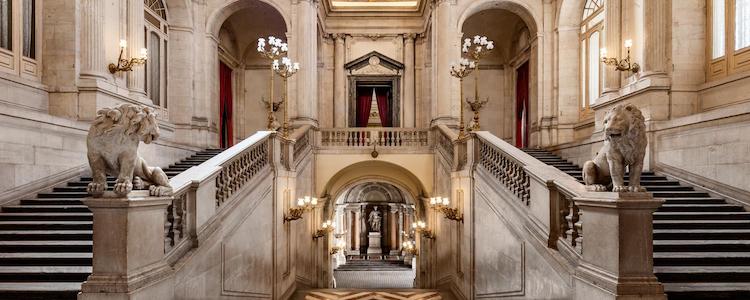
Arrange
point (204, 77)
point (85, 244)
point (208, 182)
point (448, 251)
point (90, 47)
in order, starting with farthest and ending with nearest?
point (204, 77) → point (448, 251) → point (90, 47) → point (208, 182) → point (85, 244)

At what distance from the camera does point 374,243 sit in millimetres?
26750

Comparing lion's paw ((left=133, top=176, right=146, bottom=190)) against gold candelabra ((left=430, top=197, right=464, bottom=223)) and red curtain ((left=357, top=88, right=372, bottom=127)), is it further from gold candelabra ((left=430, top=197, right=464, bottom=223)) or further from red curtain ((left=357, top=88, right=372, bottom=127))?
red curtain ((left=357, top=88, right=372, bottom=127))

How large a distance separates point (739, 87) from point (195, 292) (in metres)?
9.31

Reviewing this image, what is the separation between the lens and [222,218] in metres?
6.51

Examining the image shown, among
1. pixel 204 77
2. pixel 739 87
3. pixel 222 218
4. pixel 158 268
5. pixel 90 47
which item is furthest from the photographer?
pixel 204 77

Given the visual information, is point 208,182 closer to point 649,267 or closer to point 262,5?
point 649,267

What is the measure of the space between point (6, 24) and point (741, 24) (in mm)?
12841

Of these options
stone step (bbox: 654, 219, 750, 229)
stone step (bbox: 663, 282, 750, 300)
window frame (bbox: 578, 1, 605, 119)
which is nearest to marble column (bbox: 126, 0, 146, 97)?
stone step (bbox: 654, 219, 750, 229)

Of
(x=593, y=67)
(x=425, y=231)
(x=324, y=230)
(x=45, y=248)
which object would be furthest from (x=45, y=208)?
(x=593, y=67)

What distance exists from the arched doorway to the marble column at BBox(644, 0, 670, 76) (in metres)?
12.0

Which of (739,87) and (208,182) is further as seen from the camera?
(739,87)

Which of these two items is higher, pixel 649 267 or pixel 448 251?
pixel 649 267

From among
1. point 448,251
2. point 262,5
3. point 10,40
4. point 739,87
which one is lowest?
point 448,251

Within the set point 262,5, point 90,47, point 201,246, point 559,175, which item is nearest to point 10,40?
point 90,47
